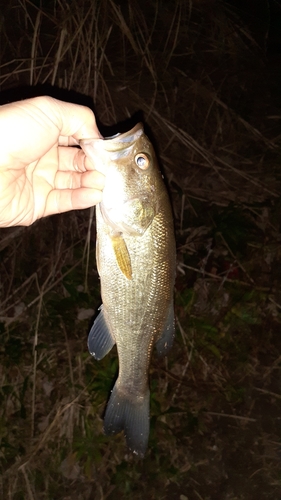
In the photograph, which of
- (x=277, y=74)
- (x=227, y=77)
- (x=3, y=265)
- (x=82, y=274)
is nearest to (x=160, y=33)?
(x=227, y=77)

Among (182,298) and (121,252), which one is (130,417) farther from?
(182,298)

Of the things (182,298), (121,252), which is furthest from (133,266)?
(182,298)

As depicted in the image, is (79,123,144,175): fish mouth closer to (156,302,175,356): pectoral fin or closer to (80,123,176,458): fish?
(80,123,176,458): fish

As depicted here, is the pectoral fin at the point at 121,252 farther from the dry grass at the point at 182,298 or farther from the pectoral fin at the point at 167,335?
the dry grass at the point at 182,298

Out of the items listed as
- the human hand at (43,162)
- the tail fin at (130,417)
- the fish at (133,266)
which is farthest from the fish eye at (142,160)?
the tail fin at (130,417)

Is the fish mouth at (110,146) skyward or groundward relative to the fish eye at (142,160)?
skyward

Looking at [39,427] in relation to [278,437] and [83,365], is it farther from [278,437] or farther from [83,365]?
[278,437]

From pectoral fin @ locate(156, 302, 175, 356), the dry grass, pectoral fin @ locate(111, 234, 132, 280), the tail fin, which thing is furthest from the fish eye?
the dry grass

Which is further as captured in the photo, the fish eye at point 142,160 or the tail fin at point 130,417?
the tail fin at point 130,417
